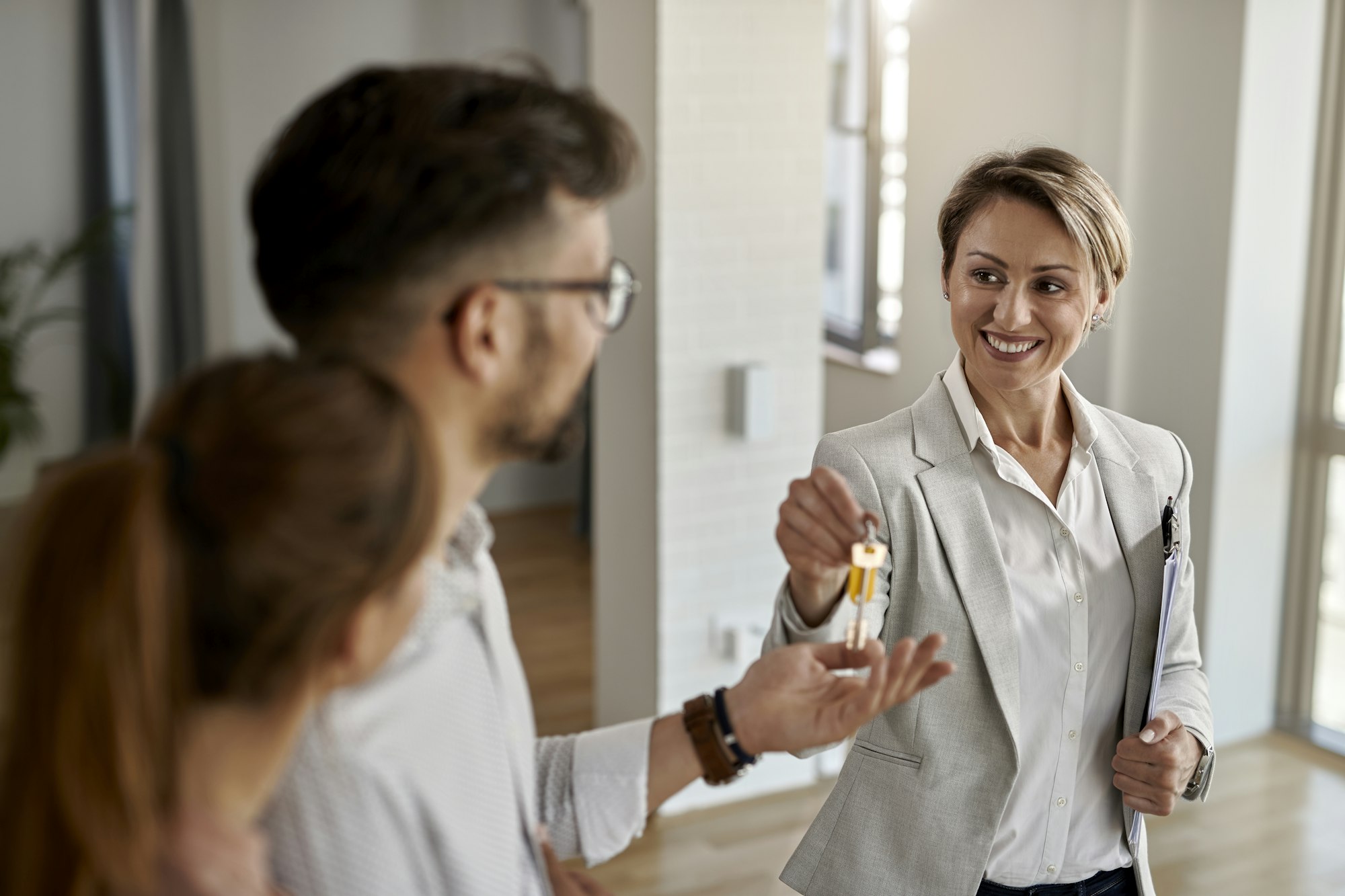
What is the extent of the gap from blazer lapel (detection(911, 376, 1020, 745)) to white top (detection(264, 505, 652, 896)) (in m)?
0.61

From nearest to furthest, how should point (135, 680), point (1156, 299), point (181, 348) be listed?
point (135, 680) < point (1156, 299) < point (181, 348)

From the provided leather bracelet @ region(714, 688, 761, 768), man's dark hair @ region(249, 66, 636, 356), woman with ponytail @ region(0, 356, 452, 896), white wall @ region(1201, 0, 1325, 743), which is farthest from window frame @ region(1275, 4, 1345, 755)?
woman with ponytail @ region(0, 356, 452, 896)

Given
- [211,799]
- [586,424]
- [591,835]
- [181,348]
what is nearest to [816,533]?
[591,835]

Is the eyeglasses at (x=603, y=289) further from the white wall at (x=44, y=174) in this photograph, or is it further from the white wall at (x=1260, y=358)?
the white wall at (x=44, y=174)

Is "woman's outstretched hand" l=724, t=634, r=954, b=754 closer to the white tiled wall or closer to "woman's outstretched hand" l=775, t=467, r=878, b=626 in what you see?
"woman's outstretched hand" l=775, t=467, r=878, b=626

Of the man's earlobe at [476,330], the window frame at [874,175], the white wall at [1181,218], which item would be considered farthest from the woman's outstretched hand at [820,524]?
the window frame at [874,175]

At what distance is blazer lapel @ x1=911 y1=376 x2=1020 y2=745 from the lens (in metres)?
1.53

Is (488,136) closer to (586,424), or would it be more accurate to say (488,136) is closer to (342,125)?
(342,125)

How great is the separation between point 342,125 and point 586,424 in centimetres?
496

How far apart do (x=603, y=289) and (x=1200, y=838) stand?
9.85 feet

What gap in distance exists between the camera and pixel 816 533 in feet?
4.24

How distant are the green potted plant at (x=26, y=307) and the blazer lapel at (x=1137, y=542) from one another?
17.6 feet

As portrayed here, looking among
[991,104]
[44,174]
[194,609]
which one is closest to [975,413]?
[194,609]

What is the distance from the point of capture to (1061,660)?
1.57 meters
